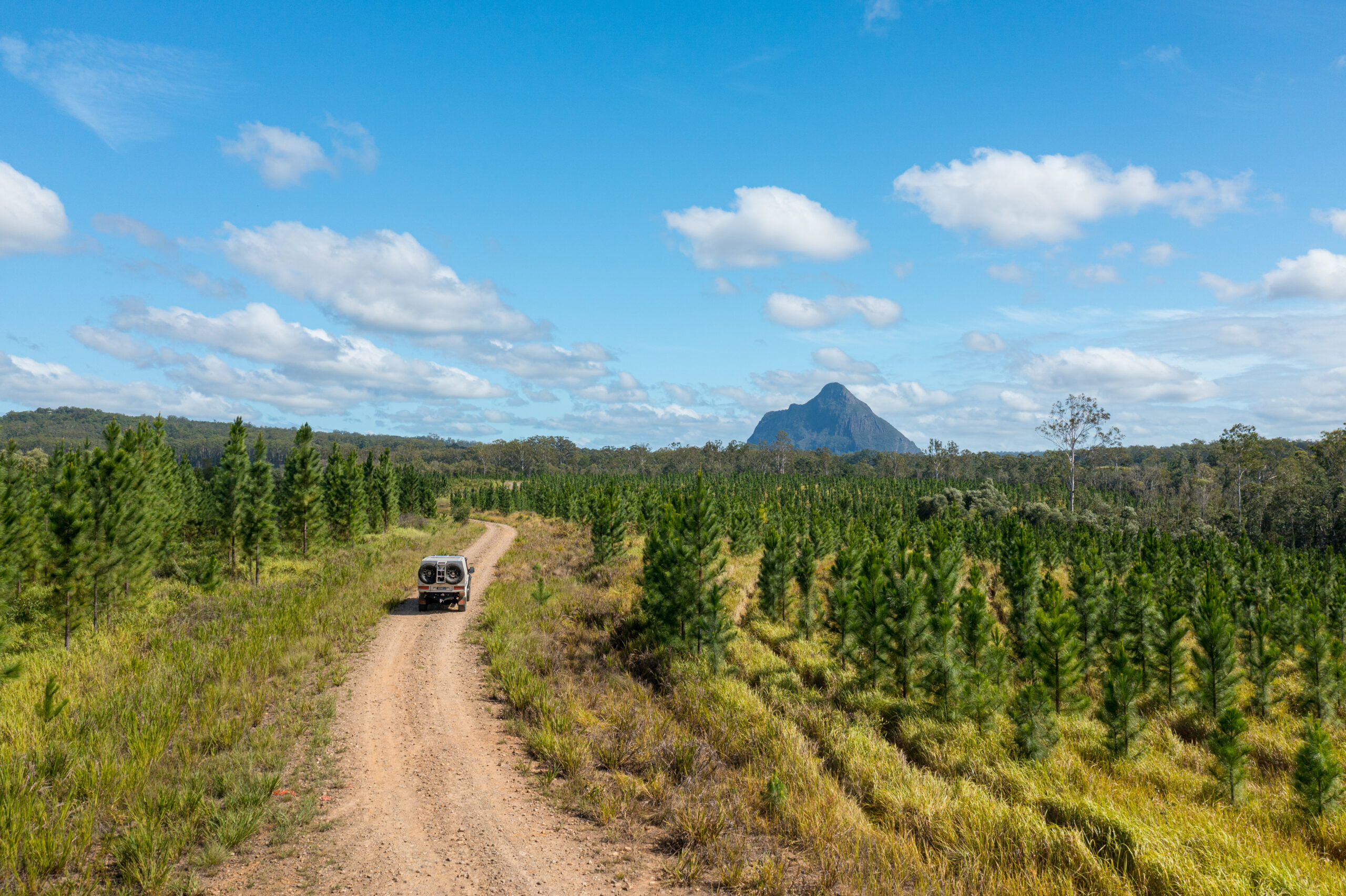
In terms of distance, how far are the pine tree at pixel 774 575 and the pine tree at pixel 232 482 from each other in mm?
29734

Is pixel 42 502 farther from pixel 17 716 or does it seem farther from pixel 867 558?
pixel 867 558

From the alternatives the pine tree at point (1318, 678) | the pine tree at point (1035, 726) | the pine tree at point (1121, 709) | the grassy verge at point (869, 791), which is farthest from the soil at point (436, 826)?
the pine tree at point (1318, 678)

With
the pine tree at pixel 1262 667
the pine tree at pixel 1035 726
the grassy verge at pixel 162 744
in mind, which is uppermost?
the grassy verge at pixel 162 744

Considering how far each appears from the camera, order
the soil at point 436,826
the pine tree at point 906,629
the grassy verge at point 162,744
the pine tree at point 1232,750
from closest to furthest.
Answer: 1. the grassy verge at point 162,744
2. the soil at point 436,826
3. the pine tree at point 1232,750
4. the pine tree at point 906,629

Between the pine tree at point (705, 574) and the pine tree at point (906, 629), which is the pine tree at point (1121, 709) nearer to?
the pine tree at point (906, 629)

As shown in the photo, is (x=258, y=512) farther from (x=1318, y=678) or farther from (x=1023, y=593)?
(x=1318, y=678)

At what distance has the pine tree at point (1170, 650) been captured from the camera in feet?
64.8

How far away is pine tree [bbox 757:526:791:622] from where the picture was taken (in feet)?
90.9

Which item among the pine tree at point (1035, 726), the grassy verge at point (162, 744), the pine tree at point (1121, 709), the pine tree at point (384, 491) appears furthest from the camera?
the pine tree at point (384, 491)

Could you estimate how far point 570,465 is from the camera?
195 m

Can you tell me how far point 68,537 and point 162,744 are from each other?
1632 centimetres

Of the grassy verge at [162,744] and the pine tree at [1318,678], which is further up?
the grassy verge at [162,744]

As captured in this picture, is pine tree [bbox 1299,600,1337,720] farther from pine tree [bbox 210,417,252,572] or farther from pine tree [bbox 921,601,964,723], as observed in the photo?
pine tree [bbox 210,417,252,572]

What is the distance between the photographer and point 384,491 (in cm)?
5647
